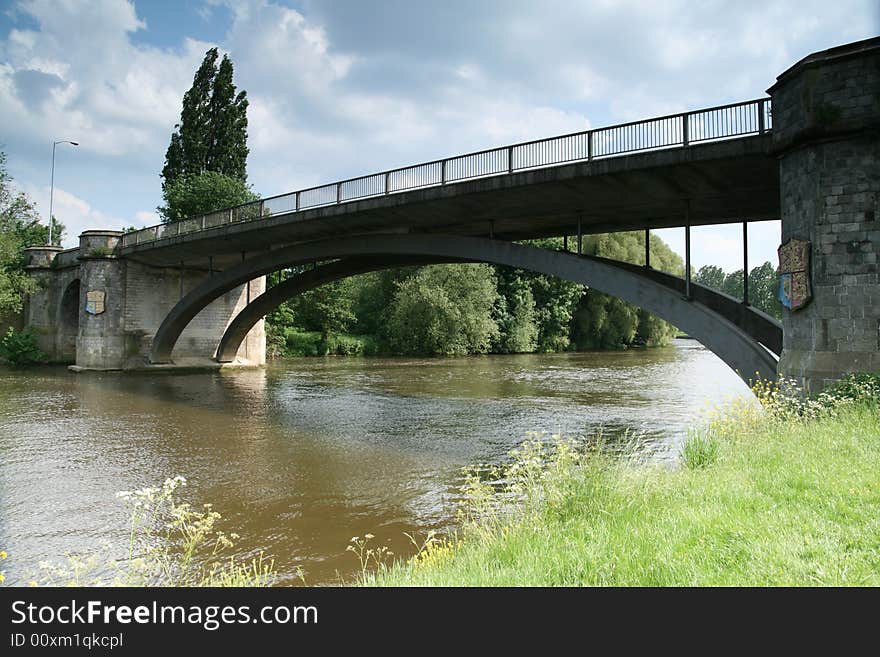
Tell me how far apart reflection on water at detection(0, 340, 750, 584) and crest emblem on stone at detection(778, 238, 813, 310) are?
2262mm

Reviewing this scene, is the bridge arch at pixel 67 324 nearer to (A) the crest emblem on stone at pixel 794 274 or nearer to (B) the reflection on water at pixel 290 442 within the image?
(B) the reflection on water at pixel 290 442

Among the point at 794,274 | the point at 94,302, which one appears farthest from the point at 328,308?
the point at 794,274

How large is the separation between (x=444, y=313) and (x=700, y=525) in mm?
32909

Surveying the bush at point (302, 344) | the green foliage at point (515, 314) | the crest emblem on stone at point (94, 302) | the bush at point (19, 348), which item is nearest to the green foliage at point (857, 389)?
the crest emblem on stone at point (94, 302)

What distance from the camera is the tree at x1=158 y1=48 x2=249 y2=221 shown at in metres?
40.5

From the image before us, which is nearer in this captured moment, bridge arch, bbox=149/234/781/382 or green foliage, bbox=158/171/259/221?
bridge arch, bbox=149/234/781/382

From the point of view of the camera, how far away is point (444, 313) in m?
36.7

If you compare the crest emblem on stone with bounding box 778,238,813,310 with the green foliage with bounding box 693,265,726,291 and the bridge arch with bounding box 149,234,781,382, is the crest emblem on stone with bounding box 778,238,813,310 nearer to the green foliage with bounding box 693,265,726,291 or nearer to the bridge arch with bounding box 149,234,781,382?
the bridge arch with bounding box 149,234,781,382

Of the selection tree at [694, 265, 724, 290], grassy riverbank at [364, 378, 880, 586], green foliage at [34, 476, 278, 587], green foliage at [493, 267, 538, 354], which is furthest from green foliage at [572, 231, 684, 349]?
tree at [694, 265, 724, 290]

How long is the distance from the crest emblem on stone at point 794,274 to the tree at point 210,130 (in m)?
36.4

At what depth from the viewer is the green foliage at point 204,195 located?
116ft

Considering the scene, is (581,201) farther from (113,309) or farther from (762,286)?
(762,286)

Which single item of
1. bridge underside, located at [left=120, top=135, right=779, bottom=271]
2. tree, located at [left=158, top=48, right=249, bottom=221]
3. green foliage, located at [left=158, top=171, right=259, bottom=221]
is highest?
tree, located at [left=158, top=48, right=249, bottom=221]

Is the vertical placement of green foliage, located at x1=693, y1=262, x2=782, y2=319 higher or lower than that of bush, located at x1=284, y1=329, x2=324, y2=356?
higher
